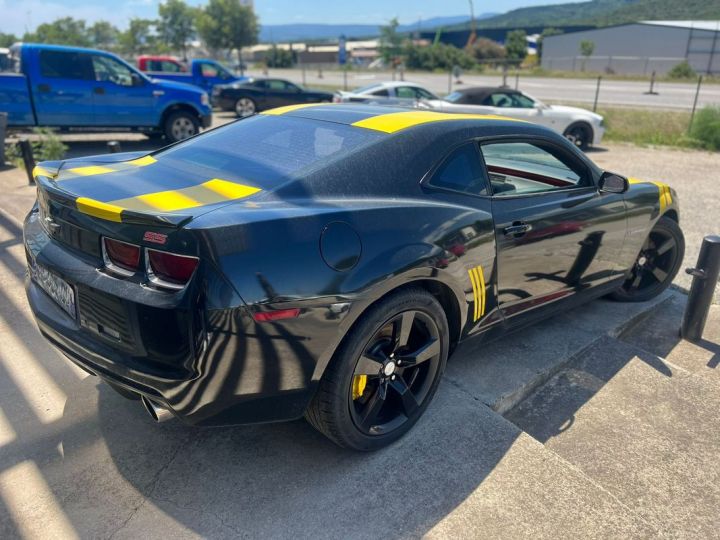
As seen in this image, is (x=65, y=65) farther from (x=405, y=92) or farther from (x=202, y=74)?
(x=202, y=74)

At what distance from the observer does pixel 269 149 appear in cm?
295

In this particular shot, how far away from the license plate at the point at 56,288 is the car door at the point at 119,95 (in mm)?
9037

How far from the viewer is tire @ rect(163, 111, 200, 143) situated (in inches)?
449

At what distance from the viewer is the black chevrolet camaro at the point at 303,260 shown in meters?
2.14

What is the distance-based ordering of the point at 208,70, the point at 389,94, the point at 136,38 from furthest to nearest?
the point at 136,38 → the point at 208,70 → the point at 389,94

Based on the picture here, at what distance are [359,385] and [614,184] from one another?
226 cm

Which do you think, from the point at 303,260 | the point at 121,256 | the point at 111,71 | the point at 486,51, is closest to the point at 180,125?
the point at 111,71

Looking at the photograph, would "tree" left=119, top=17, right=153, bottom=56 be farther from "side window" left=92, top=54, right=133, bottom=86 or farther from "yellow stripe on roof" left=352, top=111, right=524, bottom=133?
"yellow stripe on roof" left=352, top=111, right=524, bottom=133

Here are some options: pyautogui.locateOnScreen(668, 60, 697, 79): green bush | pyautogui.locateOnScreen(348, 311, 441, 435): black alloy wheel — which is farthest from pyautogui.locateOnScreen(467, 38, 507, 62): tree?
pyautogui.locateOnScreen(348, 311, 441, 435): black alloy wheel

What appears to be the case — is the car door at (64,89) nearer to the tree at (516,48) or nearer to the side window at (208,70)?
the side window at (208,70)

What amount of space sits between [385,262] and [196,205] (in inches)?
31.6

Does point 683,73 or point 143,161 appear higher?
point 143,161

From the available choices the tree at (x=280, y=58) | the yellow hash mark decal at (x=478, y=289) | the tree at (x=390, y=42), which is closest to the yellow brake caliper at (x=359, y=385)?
the yellow hash mark decal at (x=478, y=289)

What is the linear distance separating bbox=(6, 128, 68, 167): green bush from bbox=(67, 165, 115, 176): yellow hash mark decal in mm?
6467
